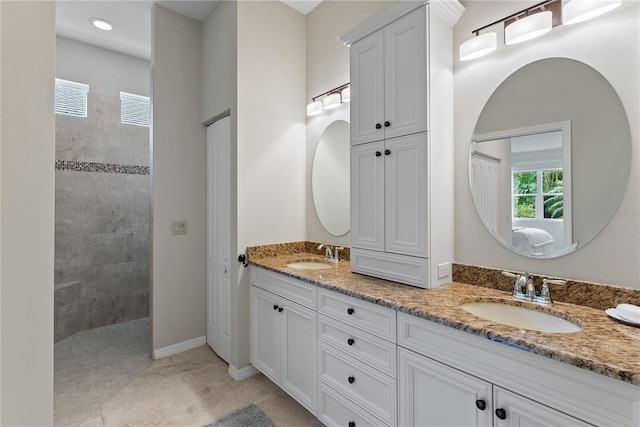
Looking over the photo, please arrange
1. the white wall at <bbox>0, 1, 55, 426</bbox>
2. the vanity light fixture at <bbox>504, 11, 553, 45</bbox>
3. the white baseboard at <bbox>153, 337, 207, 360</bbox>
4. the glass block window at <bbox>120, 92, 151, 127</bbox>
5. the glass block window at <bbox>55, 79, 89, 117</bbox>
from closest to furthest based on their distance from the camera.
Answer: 1. the white wall at <bbox>0, 1, 55, 426</bbox>
2. the vanity light fixture at <bbox>504, 11, 553, 45</bbox>
3. the white baseboard at <bbox>153, 337, 207, 360</bbox>
4. the glass block window at <bbox>55, 79, 89, 117</bbox>
5. the glass block window at <bbox>120, 92, 151, 127</bbox>

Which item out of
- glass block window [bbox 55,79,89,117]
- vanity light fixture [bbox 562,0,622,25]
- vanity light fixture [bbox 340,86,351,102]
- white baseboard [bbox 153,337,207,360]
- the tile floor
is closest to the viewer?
vanity light fixture [bbox 562,0,622,25]

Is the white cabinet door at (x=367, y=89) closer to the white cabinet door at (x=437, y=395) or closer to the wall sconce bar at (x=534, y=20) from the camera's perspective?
the wall sconce bar at (x=534, y=20)

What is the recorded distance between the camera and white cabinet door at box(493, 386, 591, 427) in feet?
3.04

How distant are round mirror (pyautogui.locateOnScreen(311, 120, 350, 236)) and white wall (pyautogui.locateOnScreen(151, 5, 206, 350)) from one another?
1162mm

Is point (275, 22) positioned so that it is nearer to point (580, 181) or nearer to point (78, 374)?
point (580, 181)

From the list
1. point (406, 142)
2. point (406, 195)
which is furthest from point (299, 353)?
point (406, 142)

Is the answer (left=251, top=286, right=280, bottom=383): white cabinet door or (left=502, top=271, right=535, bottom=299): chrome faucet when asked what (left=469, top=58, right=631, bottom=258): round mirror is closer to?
(left=502, top=271, right=535, bottom=299): chrome faucet

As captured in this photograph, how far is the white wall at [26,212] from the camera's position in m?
0.48

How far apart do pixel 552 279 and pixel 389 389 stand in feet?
2.95

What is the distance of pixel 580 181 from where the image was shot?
4.43 feet

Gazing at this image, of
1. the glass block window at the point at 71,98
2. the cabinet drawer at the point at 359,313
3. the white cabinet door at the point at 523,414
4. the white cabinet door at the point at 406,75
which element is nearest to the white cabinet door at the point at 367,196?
the white cabinet door at the point at 406,75

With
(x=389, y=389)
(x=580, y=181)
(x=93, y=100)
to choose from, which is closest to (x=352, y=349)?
(x=389, y=389)

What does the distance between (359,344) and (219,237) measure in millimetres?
1668

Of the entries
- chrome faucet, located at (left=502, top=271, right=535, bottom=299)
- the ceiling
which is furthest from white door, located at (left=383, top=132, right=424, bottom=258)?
the ceiling
